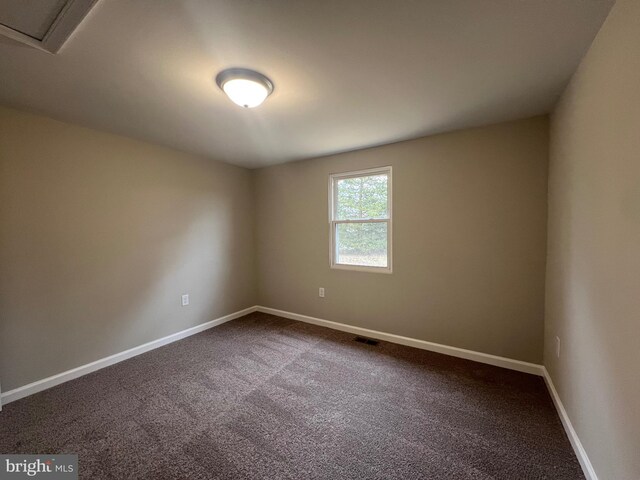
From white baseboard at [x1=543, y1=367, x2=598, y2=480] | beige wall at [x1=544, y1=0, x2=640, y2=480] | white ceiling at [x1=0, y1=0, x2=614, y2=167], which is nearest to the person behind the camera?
beige wall at [x1=544, y1=0, x2=640, y2=480]

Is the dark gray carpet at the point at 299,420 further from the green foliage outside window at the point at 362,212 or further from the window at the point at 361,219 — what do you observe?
the green foliage outside window at the point at 362,212

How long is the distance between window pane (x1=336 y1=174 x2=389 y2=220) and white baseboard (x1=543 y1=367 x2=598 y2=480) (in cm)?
206

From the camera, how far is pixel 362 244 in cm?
324

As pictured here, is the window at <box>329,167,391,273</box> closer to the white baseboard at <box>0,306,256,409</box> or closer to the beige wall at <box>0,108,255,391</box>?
the beige wall at <box>0,108,255,391</box>

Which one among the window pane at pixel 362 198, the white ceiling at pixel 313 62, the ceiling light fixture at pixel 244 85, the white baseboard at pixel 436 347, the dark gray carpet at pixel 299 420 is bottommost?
the dark gray carpet at pixel 299 420

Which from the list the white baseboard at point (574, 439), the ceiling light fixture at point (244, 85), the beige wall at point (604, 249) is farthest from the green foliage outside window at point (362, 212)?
the white baseboard at point (574, 439)

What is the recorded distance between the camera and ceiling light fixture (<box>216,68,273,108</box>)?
5.12ft

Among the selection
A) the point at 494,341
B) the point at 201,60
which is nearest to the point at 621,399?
the point at 494,341

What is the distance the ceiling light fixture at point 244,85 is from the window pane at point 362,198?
170 cm

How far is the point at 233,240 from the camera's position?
3809 mm

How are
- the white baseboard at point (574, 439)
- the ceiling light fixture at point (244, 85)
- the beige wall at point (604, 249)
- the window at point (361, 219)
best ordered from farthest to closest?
the window at point (361, 219), the ceiling light fixture at point (244, 85), the white baseboard at point (574, 439), the beige wall at point (604, 249)

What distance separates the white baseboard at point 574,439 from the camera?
4.32 ft

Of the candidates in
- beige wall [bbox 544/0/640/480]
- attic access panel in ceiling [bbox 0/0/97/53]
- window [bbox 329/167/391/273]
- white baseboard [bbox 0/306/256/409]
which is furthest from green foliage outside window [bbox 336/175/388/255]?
attic access panel in ceiling [bbox 0/0/97/53]

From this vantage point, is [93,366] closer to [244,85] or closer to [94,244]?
[94,244]
